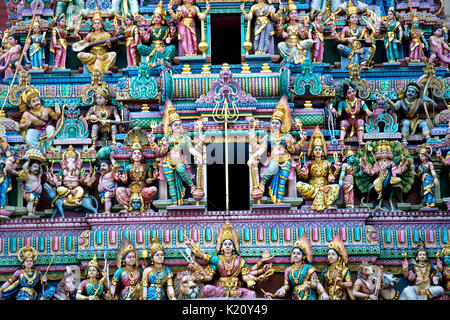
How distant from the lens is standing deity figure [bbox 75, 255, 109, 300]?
22078mm

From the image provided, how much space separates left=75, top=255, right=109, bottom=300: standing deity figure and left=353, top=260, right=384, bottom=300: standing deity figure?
4263 millimetres

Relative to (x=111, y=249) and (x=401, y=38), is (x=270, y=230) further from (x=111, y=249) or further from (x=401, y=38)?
(x=401, y=38)

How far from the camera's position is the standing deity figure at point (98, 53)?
973 inches

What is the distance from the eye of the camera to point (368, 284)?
72.4 feet

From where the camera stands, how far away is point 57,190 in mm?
23125

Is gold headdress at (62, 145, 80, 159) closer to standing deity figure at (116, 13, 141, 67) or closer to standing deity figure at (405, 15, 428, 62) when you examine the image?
standing deity figure at (116, 13, 141, 67)

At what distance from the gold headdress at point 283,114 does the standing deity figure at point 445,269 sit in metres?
3.58

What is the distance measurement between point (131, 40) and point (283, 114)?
3377 millimetres

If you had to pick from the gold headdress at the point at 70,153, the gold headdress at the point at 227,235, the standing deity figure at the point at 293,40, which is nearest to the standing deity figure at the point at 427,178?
the standing deity figure at the point at 293,40

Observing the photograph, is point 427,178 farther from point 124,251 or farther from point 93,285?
point 93,285

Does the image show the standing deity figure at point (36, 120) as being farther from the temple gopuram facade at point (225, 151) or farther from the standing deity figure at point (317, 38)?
the standing deity figure at point (317, 38)

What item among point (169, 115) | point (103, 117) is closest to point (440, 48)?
point (169, 115)

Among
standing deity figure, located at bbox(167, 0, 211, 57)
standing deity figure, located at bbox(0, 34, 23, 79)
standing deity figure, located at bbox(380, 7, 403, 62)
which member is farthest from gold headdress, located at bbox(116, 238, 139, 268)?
standing deity figure, located at bbox(380, 7, 403, 62)
